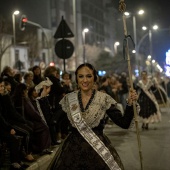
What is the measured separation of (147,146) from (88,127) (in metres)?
6.23

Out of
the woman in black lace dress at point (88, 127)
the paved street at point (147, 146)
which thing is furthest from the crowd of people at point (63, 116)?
the paved street at point (147, 146)

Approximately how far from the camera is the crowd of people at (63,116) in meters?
4.27

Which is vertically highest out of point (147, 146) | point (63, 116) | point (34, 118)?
point (63, 116)

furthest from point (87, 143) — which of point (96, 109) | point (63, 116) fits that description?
point (63, 116)

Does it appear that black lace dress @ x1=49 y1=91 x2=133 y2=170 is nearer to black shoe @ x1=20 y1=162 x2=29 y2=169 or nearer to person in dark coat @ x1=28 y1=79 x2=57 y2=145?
person in dark coat @ x1=28 y1=79 x2=57 y2=145

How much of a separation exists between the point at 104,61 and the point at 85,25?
61.4 ft

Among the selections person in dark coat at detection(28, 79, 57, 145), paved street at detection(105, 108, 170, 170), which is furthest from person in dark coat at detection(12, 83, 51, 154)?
paved street at detection(105, 108, 170, 170)

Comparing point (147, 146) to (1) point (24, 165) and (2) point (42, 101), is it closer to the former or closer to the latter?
(2) point (42, 101)

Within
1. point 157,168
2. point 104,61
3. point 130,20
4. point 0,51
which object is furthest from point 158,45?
point 157,168

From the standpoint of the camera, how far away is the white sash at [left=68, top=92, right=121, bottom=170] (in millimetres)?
4199

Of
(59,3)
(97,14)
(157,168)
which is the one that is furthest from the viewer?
(97,14)

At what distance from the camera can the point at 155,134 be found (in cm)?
1234

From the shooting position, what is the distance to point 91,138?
4273mm

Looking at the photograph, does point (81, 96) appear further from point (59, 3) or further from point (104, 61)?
point (59, 3)
